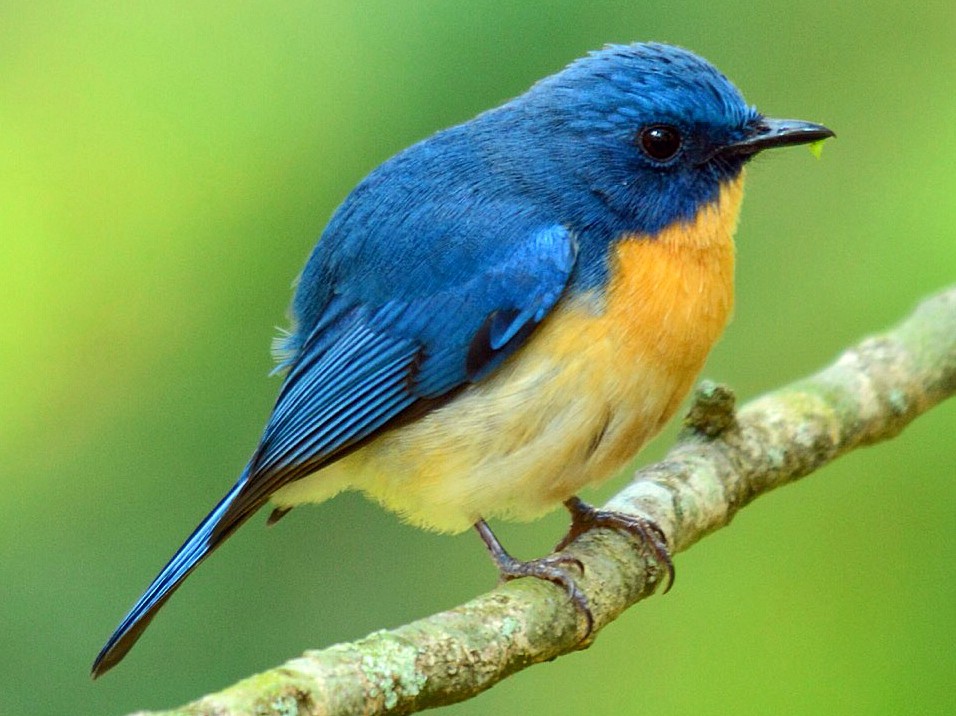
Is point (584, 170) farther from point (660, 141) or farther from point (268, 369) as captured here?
point (268, 369)

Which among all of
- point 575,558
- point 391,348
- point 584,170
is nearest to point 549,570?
point 575,558

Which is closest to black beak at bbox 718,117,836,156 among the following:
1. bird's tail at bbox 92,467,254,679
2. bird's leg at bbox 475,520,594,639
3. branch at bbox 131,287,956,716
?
branch at bbox 131,287,956,716

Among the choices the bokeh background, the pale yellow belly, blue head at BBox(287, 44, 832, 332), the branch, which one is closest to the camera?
the branch

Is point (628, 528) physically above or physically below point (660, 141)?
below

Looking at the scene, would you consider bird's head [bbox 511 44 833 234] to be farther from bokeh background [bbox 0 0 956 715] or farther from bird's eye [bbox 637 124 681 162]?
bokeh background [bbox 0 0 956 715]

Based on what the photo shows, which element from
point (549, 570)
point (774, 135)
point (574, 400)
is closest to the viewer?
point (549, 570)

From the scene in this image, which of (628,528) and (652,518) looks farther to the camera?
(652,518)

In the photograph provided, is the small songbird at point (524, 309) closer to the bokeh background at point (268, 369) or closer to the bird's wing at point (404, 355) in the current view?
the bird's wing at point (404, 355)
